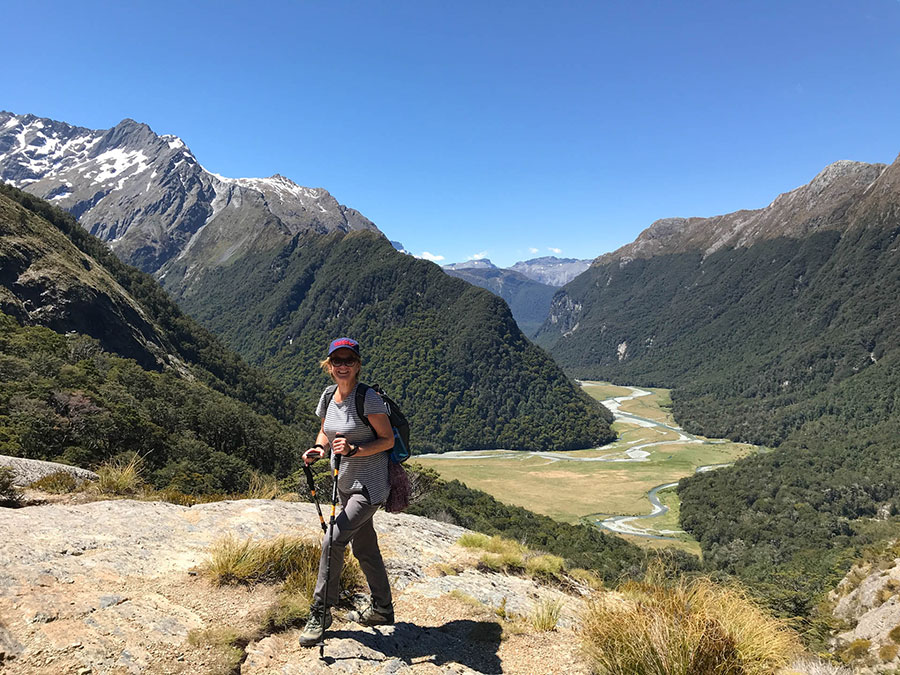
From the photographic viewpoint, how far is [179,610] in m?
5.53

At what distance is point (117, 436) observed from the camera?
74.9 ft

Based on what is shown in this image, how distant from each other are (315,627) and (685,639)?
4222 mm

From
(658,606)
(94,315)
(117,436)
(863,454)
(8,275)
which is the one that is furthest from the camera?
(863,454)

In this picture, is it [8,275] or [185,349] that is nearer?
[8,275]

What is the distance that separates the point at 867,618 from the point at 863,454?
149352 millimetres

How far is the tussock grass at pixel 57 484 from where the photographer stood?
31.1ft

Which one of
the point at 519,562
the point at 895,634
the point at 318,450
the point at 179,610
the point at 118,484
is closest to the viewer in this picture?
the point at 179,610

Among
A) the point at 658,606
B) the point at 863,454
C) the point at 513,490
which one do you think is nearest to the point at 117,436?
the point at 658,606

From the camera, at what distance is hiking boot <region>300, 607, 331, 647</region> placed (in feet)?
17.8

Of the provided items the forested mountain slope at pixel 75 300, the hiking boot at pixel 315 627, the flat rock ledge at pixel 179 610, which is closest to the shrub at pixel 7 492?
the flat rock ledge at pixel 179 610

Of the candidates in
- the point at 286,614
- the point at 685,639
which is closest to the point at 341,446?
the point at 286,614

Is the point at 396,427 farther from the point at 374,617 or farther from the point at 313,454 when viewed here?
the point at 374,617

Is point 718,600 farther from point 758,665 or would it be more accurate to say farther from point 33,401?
point 33,401

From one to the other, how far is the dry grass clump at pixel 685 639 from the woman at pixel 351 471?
9.62 feet
